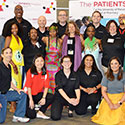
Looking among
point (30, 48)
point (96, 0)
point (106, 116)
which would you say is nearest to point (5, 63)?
point (30, 48)

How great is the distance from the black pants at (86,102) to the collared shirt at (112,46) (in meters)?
0.68

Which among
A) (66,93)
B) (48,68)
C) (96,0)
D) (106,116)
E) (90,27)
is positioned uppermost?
(96,0)

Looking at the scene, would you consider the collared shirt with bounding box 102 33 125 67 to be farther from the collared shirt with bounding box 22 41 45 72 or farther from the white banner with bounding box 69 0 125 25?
the white banner with bounding box 69 0 125 25

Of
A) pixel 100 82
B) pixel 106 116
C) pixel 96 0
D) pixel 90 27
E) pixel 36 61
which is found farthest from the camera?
pixel 96 0

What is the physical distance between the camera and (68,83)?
3.68m

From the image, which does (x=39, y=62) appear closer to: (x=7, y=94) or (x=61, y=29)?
(x=7, y=94)

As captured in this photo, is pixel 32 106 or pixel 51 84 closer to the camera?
pixel 32 106

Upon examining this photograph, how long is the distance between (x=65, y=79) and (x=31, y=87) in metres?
0.54

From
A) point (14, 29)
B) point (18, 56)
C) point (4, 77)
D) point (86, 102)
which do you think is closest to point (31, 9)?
point (14, 29)

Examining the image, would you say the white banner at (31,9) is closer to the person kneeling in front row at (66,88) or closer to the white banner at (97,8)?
the white banner at (97,8)

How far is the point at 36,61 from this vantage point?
3.58 m

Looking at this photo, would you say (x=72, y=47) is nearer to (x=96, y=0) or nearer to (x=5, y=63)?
(x=5, y=63)

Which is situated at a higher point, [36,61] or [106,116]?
[36,61]

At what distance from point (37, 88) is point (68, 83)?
48 cm
